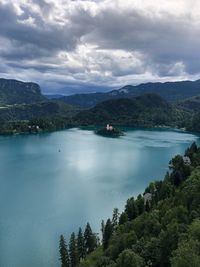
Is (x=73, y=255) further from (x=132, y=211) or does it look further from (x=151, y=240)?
(x=132, y=211)

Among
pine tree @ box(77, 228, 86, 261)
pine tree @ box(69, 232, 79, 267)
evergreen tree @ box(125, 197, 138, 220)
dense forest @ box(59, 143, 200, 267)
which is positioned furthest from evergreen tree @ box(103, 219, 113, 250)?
evergreen tree @ box(125, 197, 138, 220)

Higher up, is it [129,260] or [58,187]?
[129,260]

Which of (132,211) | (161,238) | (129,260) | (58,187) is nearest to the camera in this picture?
(129,260)

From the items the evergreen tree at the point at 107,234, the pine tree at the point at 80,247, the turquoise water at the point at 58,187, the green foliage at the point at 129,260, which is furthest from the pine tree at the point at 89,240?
the green foliage at the point at 129,260

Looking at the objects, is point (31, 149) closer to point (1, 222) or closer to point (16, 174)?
point (16, 174)

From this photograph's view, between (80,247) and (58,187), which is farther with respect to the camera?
(58,187)

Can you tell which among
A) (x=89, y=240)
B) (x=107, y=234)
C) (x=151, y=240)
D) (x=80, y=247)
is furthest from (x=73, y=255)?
(x=151, y=240)

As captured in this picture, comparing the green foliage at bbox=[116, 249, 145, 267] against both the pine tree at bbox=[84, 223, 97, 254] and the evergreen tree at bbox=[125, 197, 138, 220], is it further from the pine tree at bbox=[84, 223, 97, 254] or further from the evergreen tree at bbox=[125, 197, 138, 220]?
the evergreen tree at bbox=[125, 197, 138, 220]

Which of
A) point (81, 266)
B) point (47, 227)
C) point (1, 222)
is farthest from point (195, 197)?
point (1, 222)
